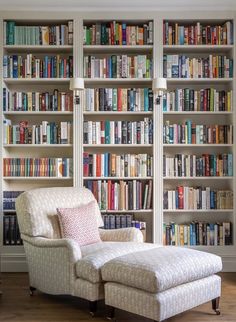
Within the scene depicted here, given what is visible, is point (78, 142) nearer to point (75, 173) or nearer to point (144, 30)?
point (75, 173)

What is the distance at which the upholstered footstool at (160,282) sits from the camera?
9.01ft

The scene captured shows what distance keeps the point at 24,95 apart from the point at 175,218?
7.11 ft

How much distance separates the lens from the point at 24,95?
4445 millimetres

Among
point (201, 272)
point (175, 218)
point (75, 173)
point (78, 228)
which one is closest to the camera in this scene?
point (201, 272)

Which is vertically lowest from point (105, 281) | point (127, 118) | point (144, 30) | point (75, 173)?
point (105, 281)

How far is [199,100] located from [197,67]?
36 centimetres

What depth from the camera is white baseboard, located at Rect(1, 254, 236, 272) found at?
440 cm

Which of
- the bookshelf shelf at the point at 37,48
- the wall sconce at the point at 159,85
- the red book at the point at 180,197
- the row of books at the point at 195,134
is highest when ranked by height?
the bookshelf shelf at the point at 37,48

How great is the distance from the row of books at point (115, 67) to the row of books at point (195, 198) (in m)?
1.31

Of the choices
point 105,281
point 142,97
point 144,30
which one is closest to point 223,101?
point 142,97

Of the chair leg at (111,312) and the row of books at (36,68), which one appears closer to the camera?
the chair leg at (111,312)

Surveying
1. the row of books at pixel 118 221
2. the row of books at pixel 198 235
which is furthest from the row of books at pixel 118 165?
the row of books at pixel 198 235

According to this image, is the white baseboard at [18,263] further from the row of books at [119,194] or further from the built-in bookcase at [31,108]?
the row of books at [119,194]

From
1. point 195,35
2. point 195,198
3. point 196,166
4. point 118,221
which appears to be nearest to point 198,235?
point 195,198
